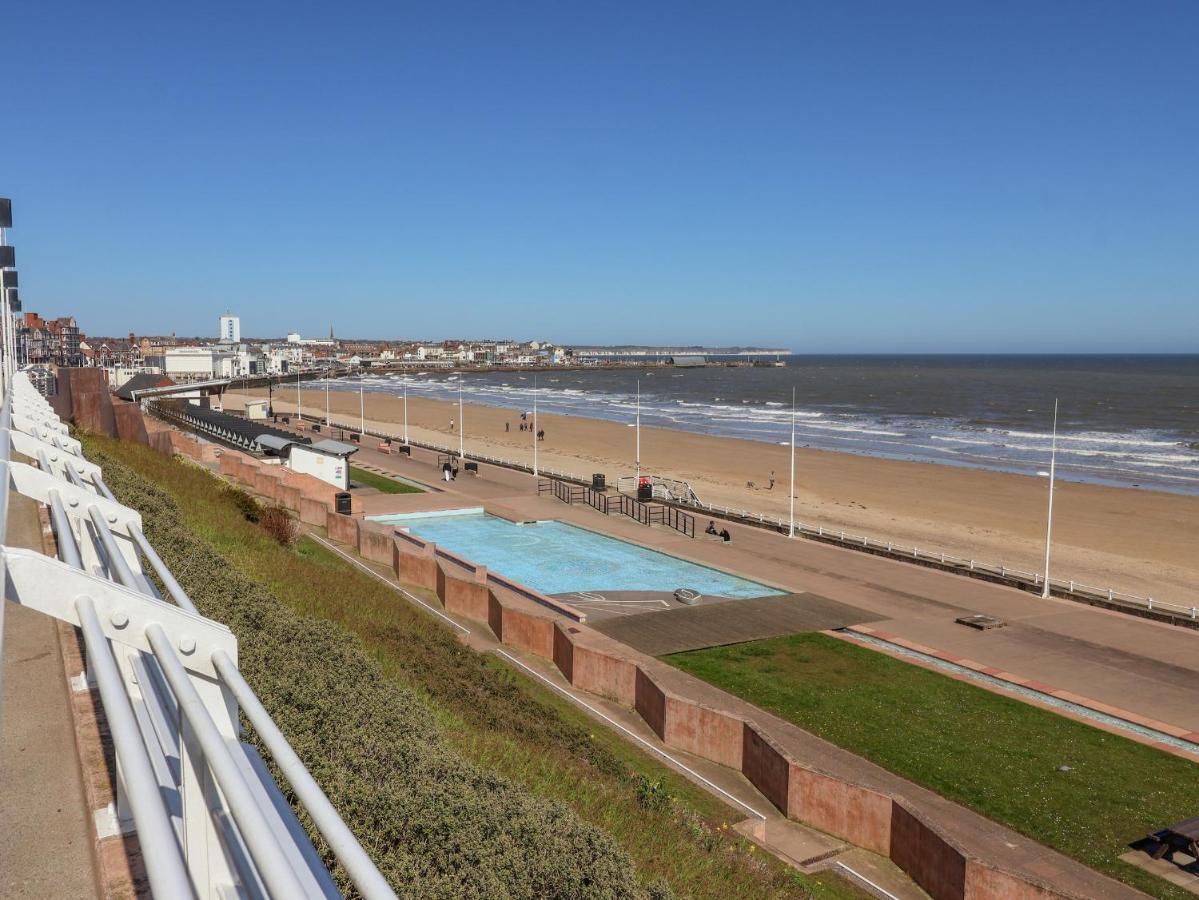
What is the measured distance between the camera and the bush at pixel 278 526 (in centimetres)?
2322

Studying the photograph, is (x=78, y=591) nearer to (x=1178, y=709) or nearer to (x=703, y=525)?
(x=1178, y=709)

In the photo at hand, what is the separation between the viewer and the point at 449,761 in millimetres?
7816

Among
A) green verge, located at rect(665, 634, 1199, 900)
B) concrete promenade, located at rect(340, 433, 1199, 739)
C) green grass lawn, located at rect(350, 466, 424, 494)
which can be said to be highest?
green grass lawn, located at rect(350, 466, 424, 494)

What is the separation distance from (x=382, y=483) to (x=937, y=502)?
25.7m

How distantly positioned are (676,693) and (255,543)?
868 centimetres

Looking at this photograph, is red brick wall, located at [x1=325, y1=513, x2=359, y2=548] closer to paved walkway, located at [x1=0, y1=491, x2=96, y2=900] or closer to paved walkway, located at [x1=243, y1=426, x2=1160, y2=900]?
paved walkway, located at [x1=243, y1=426, x2=1160, y2=900]

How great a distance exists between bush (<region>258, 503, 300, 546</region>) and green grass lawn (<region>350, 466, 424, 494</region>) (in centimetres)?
1428

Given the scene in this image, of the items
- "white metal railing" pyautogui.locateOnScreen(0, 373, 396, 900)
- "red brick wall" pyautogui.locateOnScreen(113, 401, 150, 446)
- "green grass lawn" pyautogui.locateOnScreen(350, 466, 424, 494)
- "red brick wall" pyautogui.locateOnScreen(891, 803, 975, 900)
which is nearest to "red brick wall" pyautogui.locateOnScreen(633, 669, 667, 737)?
"red brick wall" pyautogui.locateOnScreen(891, 803, 975, 900)

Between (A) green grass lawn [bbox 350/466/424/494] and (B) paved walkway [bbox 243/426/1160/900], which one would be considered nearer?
(B) paved walkway [bbox 243/426/1160/900]

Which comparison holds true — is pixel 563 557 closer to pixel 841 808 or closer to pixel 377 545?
pixel 377 545

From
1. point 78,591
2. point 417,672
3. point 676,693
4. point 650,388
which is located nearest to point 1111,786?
point 676,693

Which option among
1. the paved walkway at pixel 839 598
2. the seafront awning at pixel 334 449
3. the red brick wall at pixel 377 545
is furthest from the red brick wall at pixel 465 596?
the seafront awning at pixel 334 449

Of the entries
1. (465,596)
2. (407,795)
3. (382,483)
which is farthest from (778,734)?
(382,483)

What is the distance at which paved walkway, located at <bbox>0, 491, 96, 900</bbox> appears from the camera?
14.4ft
